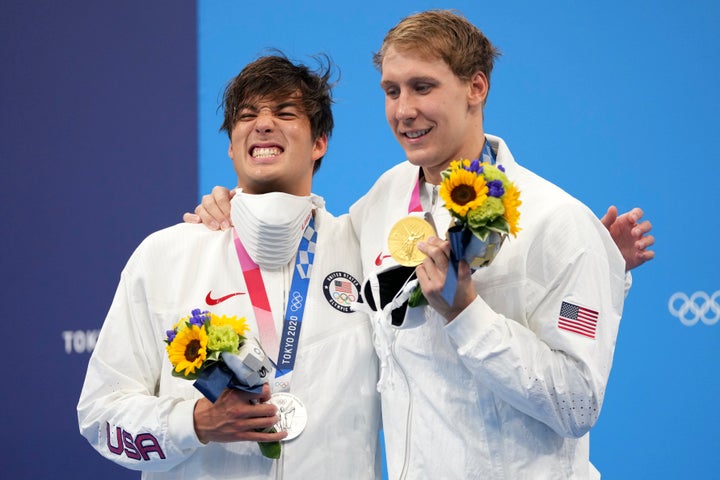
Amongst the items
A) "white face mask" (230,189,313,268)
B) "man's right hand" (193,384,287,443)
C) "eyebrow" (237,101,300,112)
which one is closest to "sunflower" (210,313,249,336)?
"man's right hand" (193,384,287,443)

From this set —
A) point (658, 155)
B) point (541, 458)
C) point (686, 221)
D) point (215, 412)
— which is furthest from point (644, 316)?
point (215, 412)

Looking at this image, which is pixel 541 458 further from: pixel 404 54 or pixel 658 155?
pixel 658 155

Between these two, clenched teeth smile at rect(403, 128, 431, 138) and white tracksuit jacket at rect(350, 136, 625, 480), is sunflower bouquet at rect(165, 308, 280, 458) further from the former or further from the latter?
clenched teeth smile at rect(403, 128, 431, 138)

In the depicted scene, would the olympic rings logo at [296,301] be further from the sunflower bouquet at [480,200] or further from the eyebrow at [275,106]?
the sunflower bouquet at [480,200]

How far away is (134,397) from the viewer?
241 centimetres

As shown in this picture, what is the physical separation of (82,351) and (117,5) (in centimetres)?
149

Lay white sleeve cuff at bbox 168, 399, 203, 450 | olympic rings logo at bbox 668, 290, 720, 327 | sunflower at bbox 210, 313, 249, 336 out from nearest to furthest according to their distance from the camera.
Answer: sunflower at bbox 210, 313, 249, 336 < white sleeve cuff at bbox 168, 399, 203, 450 < olympic rings logo at bbox 668, 290, 720, 327

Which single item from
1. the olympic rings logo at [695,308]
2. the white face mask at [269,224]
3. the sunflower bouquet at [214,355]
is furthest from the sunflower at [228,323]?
the olympic rings logo at [695,308]

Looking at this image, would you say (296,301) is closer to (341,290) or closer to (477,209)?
(341,290)

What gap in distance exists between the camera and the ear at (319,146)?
2820mm

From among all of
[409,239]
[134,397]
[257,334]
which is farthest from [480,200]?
[134,397]

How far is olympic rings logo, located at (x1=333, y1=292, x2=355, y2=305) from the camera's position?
2.60 m

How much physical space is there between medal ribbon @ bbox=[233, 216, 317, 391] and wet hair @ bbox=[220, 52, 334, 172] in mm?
375

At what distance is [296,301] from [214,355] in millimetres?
466
